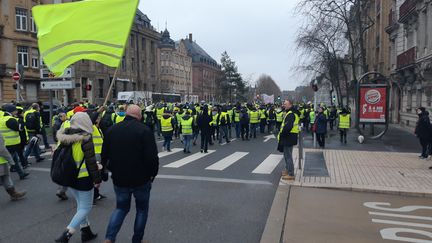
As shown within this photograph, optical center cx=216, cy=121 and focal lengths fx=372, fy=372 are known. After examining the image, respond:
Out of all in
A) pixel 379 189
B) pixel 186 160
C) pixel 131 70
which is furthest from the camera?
pixel 131 70

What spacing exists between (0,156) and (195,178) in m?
4.22

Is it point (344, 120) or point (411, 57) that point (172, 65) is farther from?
point (344, 120)

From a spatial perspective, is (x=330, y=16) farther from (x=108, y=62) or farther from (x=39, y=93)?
(x=39, y=93)

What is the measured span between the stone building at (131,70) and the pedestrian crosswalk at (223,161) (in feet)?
117

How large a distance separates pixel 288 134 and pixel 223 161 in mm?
3734

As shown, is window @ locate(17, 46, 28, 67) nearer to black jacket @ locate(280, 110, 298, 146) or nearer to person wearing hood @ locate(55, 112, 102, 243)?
black jacket @ locate(280, 110, 298, 146)

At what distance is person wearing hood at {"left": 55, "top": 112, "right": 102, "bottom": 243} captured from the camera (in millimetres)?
4676

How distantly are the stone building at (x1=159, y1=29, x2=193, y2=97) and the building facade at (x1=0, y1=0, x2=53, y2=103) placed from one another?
35888mm

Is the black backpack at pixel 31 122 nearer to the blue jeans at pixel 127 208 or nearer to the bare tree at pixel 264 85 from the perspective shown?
the blue jeans at pixel 127 208

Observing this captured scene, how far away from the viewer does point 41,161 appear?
Answer: 38.2 feet

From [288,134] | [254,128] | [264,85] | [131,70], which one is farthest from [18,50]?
[264,85]

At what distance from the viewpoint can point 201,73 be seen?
9931 cm

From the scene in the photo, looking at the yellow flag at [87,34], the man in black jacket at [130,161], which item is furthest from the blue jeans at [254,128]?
the man in black jacket at [130,161]

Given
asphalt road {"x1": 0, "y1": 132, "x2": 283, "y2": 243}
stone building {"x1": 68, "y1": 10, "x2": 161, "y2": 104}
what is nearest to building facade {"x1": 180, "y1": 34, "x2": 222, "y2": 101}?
stone building {"x1": 68, "y1": 10, "x2": 161, "y2": 104}
